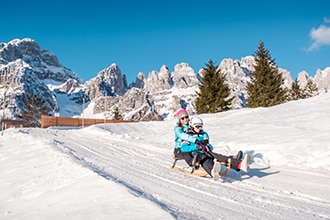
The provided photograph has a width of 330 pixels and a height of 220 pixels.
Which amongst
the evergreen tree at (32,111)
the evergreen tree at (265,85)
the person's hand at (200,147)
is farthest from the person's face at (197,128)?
the evergreen tree at (32,111)

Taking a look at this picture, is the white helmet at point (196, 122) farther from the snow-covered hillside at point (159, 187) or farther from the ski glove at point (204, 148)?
the snow-covered hillside at point (159, 187)

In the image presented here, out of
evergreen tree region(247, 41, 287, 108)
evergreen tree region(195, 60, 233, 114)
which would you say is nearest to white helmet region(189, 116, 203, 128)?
evergreen tree region(195, 60, 233, 114)

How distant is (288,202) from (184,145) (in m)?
2.87

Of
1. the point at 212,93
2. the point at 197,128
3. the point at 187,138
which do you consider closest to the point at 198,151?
the point at 187,138

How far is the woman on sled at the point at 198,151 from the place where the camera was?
20.8ft

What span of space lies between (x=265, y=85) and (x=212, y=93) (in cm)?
694

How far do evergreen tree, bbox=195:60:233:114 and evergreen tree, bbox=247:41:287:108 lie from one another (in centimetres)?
340

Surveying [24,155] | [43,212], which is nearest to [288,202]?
[43,212]

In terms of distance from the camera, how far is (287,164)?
874 centimetres

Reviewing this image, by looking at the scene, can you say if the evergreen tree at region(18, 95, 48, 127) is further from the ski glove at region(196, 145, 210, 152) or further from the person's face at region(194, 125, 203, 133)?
the ski glove at region(196, 145, 210, 152)

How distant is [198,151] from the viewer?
6883 mm

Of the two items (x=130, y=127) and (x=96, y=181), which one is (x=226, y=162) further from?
(x=130, y=127)

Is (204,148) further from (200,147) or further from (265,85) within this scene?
(265,85)

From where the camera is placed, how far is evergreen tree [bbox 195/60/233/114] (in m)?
36.9
